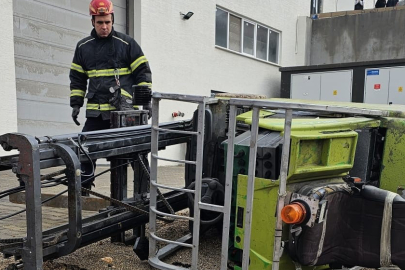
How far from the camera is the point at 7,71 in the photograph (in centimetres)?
656

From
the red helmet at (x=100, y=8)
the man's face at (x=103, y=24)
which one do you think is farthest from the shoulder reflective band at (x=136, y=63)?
the red helmet at (x=100, y=8)

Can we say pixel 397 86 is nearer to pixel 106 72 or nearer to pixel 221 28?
pixel 221 28

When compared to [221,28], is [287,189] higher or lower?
lower

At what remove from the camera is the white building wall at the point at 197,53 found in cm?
930

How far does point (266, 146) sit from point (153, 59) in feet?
24.1

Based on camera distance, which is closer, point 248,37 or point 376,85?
point 376,85

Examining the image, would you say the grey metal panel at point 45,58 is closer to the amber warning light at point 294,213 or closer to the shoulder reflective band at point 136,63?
the shoulder reflective band at point 136,63

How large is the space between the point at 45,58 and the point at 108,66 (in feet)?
14.2

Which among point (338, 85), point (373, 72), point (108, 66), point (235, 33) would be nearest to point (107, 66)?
point (108, 66)

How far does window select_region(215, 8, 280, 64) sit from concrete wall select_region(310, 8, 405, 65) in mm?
2402

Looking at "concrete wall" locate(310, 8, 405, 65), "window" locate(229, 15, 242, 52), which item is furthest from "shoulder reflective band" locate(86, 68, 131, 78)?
"concrete wall" locate(310, 8, 405, 65)

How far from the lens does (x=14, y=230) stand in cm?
366

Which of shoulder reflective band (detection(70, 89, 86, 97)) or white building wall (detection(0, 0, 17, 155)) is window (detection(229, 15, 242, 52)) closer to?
white building wall (detection(0, 0, 17, 155))

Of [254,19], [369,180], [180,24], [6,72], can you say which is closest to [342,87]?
[254,19]
